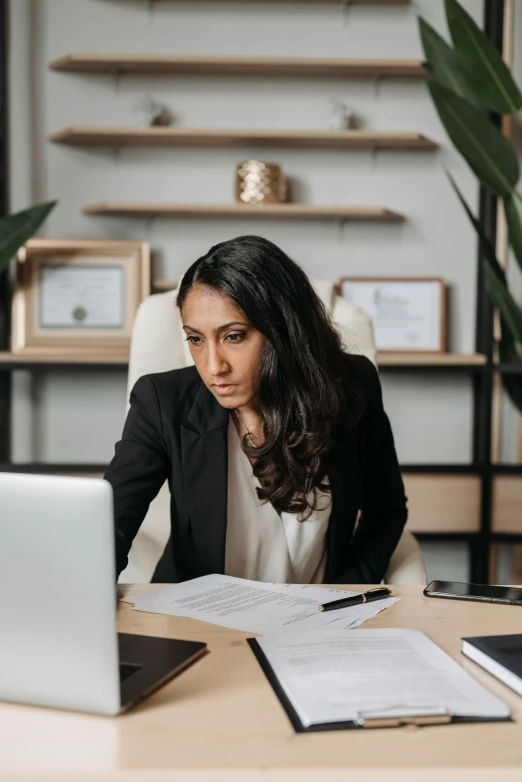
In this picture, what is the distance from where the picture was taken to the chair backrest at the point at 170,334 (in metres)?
1.78

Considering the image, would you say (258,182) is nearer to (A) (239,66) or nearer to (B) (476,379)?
(A) (239,66)

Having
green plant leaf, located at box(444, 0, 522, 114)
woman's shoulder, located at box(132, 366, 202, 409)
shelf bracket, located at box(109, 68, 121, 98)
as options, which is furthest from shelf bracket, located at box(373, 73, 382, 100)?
woman's shoulder, located at box(132, 366, 202, 409)

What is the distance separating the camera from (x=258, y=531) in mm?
1498

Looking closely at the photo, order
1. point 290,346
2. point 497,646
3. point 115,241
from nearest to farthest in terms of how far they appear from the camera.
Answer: point 497,646 → point 290,346 → point 115,241

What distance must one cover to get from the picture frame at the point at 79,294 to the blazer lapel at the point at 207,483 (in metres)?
1.28

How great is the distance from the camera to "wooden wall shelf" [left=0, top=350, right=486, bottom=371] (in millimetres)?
2570

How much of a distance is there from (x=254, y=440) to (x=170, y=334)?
16.4 inches

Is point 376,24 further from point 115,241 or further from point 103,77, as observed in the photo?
point 115,241

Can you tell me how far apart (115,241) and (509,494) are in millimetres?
1575

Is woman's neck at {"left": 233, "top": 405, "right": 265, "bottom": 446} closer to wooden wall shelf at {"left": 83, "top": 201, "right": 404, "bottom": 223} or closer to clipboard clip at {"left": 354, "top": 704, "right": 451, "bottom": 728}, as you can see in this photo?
clipboard clip at {"left": 354, "top": 704, "right": 451, "bottom": 728}

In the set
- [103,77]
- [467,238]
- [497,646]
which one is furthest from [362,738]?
[103,77]

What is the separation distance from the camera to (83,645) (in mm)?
698

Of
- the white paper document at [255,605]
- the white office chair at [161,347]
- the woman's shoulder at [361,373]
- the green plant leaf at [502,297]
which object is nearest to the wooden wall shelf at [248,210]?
the green plant leaf at [502,297]

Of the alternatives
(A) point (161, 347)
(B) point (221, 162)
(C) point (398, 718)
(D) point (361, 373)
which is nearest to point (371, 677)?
(C) point (398, 718)
